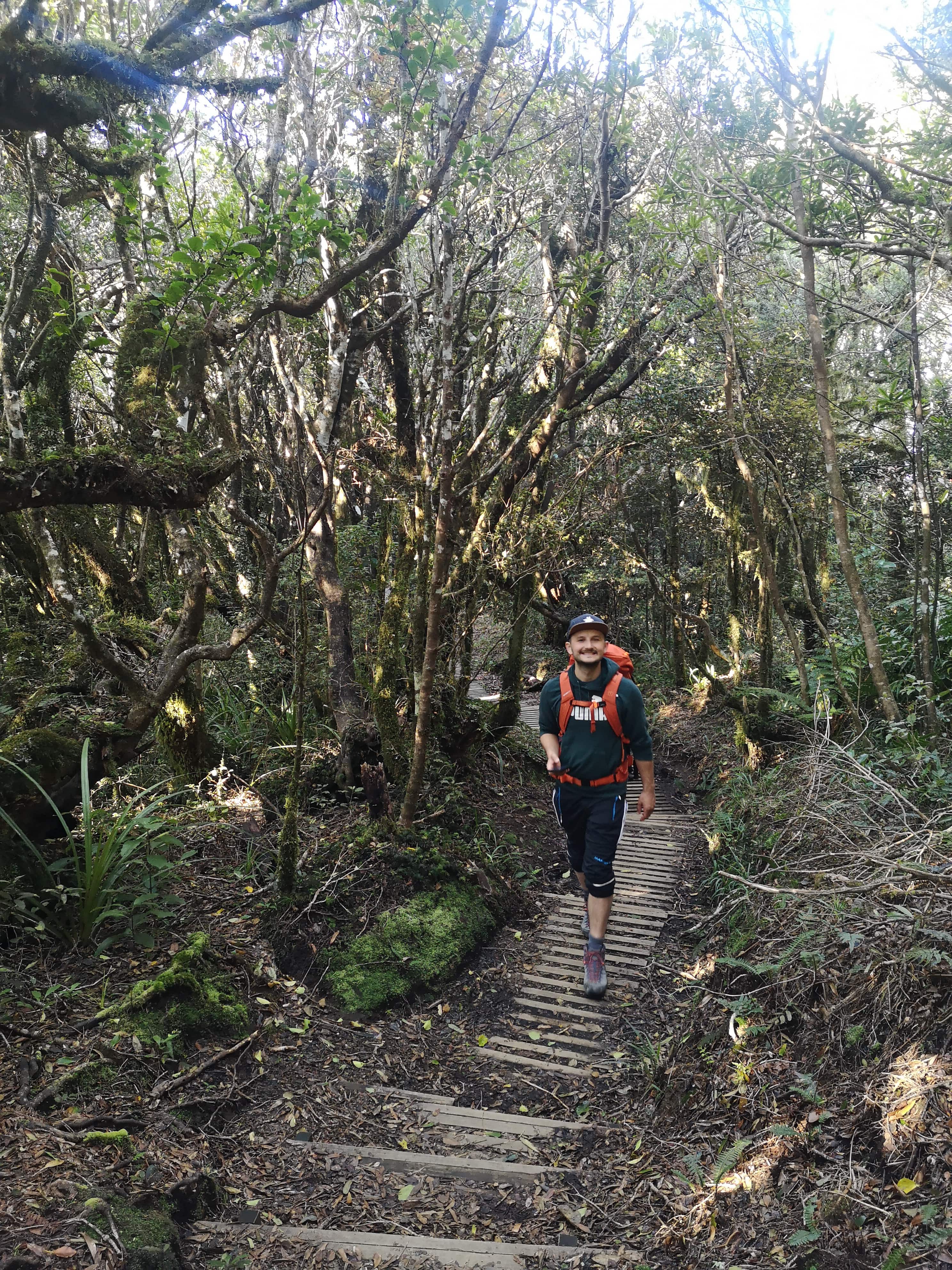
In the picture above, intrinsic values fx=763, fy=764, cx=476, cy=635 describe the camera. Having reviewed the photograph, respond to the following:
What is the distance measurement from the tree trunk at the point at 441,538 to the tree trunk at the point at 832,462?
2.51 m

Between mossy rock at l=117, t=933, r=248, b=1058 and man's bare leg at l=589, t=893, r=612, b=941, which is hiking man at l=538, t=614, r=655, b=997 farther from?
mossy rock at l=117, t=933, r=248, b=1058

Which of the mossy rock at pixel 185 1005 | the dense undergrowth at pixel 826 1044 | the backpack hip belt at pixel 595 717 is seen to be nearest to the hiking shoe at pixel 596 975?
the dense undergrowth at pixel 826 1044

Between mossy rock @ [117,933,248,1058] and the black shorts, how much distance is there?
2.01 meters

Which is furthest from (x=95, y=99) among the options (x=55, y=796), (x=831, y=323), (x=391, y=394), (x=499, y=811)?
(x=831, y=323)

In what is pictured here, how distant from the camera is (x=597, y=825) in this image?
445 centimetres

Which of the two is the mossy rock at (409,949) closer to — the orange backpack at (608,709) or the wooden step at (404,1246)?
the orange backpack at (608,709)

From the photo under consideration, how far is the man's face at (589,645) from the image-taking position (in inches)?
176

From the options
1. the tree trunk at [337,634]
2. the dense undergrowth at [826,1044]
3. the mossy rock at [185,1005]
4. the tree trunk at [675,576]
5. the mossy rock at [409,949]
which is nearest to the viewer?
the dense undergrowth at [826,1044]

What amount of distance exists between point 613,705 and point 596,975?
5.20 ft

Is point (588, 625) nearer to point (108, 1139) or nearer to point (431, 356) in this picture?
point (108, 1139)

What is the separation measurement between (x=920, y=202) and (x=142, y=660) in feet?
20.1

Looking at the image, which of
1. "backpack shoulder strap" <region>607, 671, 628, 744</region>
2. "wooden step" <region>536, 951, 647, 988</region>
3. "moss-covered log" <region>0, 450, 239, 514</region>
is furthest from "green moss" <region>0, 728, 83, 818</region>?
"wooden step" <region>536, 951, 647, 988</region>

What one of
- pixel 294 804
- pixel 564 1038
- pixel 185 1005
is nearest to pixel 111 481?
pixel 294 804

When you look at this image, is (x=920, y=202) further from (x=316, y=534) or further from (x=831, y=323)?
(x=316, y=534)
